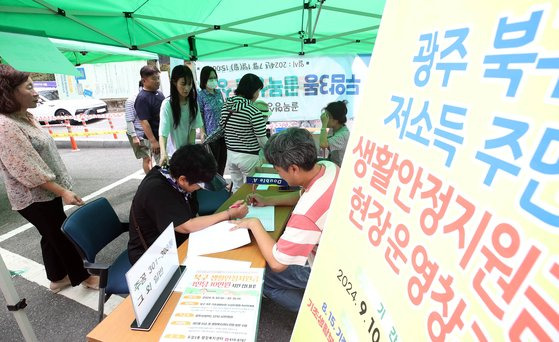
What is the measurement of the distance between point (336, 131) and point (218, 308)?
245 cm

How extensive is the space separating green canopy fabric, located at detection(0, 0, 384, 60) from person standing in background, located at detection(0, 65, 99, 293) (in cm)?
35

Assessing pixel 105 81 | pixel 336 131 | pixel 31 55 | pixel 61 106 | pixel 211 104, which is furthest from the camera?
pixel 105 81

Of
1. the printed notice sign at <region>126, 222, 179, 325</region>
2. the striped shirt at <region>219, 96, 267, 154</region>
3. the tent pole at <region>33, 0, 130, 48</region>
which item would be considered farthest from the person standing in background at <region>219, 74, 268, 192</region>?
the printed notice sign at <region>126, 222, 179, 325</region>

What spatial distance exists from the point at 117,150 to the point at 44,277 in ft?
15.7

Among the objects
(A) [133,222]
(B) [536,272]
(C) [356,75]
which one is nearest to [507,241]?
(B) [536,272]

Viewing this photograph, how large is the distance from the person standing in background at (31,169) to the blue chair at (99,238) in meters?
0.23

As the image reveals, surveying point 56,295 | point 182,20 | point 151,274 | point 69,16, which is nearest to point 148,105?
point 182,20

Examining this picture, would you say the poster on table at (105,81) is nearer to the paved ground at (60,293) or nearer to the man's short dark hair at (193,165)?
the paved ground at (60,293)

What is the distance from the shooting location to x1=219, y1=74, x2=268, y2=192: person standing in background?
2.60 metres

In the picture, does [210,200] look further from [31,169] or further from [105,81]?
[105,81]

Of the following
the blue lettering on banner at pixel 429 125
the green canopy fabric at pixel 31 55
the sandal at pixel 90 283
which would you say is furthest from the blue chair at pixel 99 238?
the blue lettering on banner at pixel 429 125

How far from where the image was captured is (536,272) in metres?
0.34

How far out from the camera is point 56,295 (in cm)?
219

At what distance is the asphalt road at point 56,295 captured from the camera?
6.10ft
